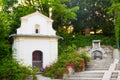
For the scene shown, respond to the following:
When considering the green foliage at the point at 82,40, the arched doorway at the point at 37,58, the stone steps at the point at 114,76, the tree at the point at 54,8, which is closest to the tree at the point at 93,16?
the green foliage at the point at 82,40

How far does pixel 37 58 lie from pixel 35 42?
1.47m

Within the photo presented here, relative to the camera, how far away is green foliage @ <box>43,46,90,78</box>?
24200 mm

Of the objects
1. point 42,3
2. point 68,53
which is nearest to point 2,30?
point 68,53

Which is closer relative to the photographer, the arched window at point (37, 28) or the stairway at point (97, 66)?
the arched window at point (37, 28)

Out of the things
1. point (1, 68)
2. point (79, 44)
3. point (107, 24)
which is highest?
point (107, 24)

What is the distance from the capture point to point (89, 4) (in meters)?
42.7

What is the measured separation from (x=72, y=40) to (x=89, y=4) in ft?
18.2

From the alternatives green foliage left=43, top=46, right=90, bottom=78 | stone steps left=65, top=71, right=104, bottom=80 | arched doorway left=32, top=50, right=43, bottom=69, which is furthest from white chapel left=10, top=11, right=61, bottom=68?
stone steps left=65, top=71, right=104, bottom=80

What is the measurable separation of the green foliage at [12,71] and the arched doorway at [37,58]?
180 inches

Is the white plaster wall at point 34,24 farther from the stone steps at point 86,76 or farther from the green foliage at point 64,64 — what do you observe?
the stone steps at point 86,76

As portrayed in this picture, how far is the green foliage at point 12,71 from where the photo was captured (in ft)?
71.9

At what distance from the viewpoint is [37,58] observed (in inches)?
1102

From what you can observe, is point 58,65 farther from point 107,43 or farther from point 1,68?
point 107,43

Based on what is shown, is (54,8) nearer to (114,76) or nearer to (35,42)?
(35,42)
